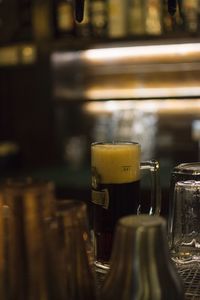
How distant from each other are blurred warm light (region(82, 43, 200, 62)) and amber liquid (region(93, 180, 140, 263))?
190 centimetres

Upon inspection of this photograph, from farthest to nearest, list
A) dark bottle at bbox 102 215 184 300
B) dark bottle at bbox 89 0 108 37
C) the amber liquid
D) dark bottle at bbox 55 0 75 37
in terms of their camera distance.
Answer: dark bottle at bbox 55 0 75 37 → dark bottle at bbox 89 0 108 37 → the amber liquid → dark bottle at bbox 102 215 184 300

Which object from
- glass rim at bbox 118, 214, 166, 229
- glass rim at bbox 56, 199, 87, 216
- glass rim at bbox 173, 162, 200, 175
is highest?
glass rim at bbox 173, 162, 200, 175

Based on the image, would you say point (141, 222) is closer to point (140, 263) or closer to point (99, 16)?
point (140, 263)

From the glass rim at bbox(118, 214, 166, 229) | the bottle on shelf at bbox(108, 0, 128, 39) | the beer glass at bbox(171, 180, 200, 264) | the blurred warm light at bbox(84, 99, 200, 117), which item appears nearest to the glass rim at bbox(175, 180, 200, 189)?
the beer glass at bbox(171, 180, 200, 264)

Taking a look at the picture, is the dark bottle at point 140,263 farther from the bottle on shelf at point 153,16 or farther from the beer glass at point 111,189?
the bottle on shelf at point 153,16

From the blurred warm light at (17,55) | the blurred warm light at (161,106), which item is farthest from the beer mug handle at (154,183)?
the blurred warm light at (17,55)

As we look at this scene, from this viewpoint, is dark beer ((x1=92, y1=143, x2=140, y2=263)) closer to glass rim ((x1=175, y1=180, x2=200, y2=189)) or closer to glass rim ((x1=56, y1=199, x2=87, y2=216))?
glass rim ((x1=175, y1=180, x2=200, y2=189))

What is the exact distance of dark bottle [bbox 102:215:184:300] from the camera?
22.9 inches

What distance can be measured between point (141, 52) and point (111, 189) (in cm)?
204

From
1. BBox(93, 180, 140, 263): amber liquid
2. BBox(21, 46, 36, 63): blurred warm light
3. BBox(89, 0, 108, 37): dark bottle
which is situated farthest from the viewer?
BBox(21, 46, 36, 63): blurred warm light

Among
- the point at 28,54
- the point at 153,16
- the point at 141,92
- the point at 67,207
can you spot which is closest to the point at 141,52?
the point at 141,92

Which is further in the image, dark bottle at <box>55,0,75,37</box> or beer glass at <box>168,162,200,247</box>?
dark bottle at <box>55,0,75,37</box>

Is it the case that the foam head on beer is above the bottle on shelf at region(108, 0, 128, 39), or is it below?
below

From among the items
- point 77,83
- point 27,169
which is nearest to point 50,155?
point 27,169
